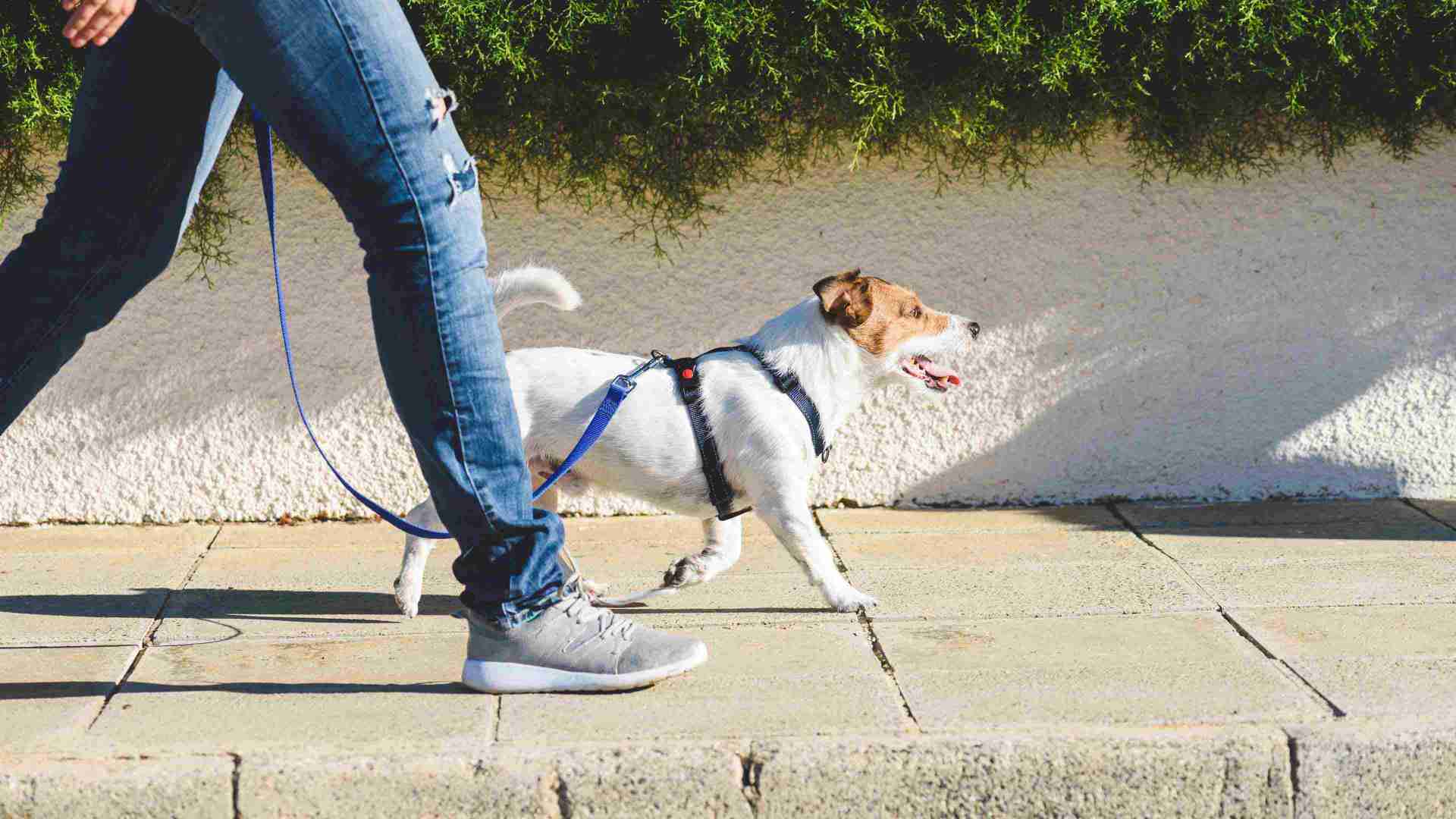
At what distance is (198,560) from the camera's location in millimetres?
4395

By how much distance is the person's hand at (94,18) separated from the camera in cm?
244

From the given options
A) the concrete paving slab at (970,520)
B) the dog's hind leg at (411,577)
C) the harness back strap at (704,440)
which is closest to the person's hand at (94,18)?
the dog's hind leg at (411,577)

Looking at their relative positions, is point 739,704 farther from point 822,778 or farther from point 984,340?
point 984,340

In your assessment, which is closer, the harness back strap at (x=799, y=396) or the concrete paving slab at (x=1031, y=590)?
the concrete paving slab at (x=1031, y=590)

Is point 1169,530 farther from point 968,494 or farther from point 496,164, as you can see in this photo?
point 496,164

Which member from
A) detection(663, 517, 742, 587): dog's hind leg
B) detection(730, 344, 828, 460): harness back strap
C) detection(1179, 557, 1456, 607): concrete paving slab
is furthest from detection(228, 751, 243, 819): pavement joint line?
detection(1179, 557, 1456, 607): concrete paving slab

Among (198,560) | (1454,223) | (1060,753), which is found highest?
(1454,223)

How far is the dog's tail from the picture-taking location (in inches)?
149

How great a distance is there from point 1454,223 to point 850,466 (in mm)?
2260

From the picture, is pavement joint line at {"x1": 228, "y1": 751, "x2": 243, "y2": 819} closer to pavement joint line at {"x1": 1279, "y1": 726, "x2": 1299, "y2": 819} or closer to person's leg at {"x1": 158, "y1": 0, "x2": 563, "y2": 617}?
person's leg at {"x1": 158, "y1": 0, "x2": 563, "y2": 617}

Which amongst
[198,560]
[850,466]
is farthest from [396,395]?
[850,466]

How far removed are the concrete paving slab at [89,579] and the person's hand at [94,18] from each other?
1.60 metres

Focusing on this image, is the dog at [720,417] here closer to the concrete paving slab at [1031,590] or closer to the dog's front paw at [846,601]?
the dog's front paw at [846,601]

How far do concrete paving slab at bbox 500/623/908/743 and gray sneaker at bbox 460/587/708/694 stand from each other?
4cm
